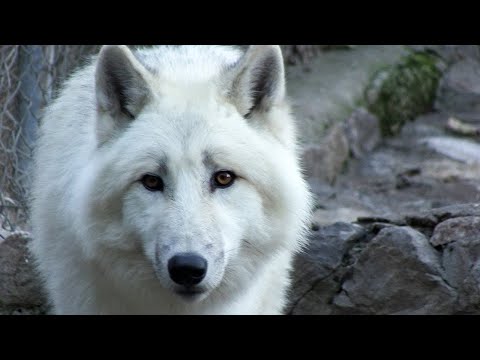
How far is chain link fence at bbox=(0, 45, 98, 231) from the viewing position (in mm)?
6305

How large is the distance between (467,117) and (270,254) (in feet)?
20.9

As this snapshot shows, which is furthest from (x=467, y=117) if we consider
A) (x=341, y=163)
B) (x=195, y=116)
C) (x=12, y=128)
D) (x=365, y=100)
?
(x=195, y=116)

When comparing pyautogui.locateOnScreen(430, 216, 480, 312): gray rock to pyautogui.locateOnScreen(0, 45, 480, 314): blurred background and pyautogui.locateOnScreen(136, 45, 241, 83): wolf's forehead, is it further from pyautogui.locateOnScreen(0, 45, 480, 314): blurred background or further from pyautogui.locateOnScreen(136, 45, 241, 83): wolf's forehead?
pyautogui.locateOnScreen(136, 45, 241, 83): wolf's forehead

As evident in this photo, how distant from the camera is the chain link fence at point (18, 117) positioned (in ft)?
20.7

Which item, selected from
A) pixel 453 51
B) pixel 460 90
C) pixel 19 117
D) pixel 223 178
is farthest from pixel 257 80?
pixel 453 51

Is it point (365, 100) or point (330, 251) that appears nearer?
point (330, 251)

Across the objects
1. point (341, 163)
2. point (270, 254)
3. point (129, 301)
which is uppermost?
point (270, 254)

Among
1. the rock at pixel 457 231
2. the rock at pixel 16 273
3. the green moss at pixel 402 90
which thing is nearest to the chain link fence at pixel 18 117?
the rock at pixel 16 273

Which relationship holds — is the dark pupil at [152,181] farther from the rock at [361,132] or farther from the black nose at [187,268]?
the rock at [361,132]

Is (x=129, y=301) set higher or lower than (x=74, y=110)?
lower

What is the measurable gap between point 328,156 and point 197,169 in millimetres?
4629

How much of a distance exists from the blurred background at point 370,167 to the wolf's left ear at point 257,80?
64.0 inches

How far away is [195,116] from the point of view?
4.29 m

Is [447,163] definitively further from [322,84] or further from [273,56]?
[273,56]
